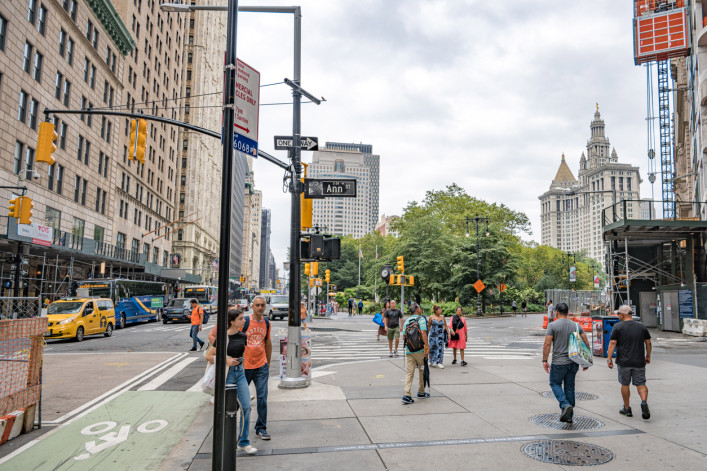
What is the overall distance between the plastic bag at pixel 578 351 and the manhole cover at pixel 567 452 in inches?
52.1

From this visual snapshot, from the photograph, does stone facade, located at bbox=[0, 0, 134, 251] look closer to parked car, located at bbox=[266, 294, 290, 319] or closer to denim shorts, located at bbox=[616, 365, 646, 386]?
parked car, located at bbox=[266, 294, 290, 319]

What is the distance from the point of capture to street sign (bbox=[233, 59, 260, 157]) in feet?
17.8

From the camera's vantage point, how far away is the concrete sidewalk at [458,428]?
227 inches

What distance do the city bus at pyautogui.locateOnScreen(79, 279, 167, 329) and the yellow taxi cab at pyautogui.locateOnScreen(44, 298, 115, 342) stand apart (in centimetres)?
738

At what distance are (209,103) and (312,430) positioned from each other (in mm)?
101634

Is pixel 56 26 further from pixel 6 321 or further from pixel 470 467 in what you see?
pixel 470 467

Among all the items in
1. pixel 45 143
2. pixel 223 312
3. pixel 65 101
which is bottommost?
pixel 223 312

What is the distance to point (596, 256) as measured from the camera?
172 metres

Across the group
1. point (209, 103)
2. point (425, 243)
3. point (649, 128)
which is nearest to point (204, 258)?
point (209, 103)

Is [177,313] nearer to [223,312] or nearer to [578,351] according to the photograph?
[578,351]

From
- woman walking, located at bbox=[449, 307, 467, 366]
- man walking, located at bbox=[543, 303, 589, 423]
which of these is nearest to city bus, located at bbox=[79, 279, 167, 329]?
woman walking, located at bbox=[449, 307, 467, 366]

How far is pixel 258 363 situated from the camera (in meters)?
6.69

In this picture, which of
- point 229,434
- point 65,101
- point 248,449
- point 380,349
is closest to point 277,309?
point 380,349

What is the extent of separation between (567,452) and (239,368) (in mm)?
4085
